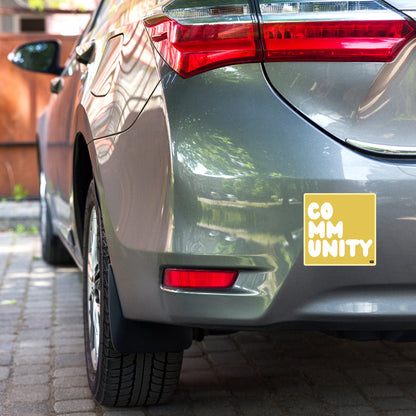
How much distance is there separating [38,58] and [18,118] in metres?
4.69

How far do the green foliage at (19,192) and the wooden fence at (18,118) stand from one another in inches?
1.0

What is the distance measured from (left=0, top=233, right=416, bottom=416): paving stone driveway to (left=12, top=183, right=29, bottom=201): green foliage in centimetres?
480

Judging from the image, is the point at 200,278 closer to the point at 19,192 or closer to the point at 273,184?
the point at 273,184

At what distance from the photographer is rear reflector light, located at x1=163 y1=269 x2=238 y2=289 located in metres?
2.01

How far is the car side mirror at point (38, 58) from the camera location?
14.4 ft

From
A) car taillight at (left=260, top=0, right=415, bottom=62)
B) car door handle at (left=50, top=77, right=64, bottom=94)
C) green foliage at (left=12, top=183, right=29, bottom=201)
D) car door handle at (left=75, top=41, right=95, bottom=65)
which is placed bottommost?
green foliage at (left=12, top=183, right=29, bottom=201)

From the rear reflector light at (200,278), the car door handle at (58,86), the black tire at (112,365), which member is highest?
the car door handle at (58,86)

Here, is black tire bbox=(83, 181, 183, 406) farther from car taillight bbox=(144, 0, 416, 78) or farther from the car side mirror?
the car side mirror

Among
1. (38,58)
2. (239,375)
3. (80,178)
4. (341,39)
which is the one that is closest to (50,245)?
(38,58)

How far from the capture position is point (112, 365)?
8.30ft

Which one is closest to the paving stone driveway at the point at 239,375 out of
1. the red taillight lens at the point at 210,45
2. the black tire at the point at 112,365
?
the black tire at the point at 112,365

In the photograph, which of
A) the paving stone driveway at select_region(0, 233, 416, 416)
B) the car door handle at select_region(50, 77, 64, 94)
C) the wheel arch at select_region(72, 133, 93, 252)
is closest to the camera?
the paving stone driveway at select_region(0, 233, 416, 416)

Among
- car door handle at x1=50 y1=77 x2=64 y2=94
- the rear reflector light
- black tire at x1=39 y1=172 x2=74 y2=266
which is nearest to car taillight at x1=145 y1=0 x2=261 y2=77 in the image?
the rear reflector light

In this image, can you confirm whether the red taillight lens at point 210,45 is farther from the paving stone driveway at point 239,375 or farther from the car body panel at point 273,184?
the paving stone driveway at point 239,375
